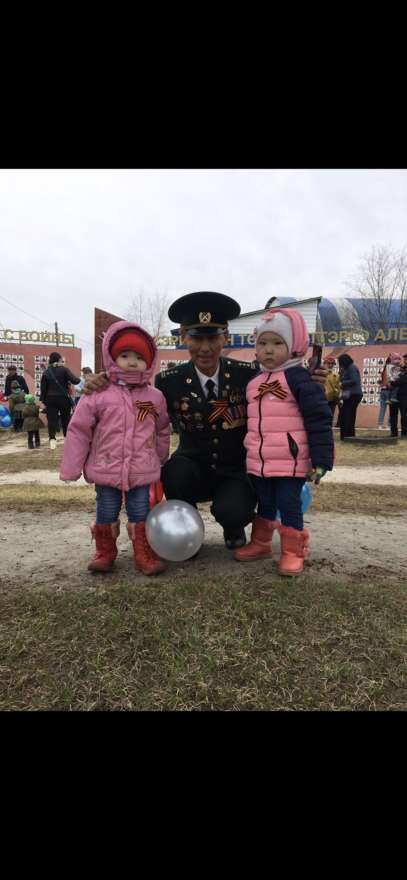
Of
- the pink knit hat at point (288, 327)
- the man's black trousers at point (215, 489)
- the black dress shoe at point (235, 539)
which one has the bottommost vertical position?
the black dress shoe at point (235, 539)

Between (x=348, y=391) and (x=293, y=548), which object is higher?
(x=348, y=391)

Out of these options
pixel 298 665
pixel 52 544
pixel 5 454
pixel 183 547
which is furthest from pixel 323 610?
pixel 5 454

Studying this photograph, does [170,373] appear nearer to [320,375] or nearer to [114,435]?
[114,435]

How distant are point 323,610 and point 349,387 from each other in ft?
25.6

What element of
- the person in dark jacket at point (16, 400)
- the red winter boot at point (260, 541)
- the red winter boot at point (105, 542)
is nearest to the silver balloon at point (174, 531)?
the red winter boot at point (105, 542)

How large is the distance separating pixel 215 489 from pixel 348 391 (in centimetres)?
700

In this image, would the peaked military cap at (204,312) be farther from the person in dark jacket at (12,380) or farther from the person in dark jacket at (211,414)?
the person in dark jacket at (12,380)

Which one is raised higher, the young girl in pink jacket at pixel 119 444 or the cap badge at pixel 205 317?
the cap badge at pixel 205 317

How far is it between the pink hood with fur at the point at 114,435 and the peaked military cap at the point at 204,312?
1.01 feet

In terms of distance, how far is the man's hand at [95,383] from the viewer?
257 centimetres

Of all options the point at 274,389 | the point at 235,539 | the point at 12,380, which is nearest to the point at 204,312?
the point at 274,389

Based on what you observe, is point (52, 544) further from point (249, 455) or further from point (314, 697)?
point (314, 697)

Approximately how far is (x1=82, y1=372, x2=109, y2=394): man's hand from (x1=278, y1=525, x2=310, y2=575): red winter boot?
1275 mm

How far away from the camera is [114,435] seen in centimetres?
253
